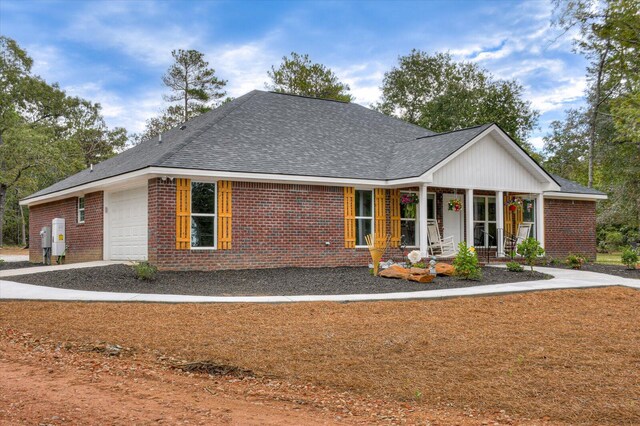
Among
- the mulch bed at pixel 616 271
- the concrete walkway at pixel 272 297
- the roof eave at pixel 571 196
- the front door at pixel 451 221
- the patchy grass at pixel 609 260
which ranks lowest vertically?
the patchy grass at pixel 609 260

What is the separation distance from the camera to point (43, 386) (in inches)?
210

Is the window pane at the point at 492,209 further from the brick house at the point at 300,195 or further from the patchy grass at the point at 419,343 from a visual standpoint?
the patchy grass at the point at 419,343

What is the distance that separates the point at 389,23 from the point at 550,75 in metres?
16.6

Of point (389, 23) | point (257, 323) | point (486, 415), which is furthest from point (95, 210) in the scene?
point (486, 415)

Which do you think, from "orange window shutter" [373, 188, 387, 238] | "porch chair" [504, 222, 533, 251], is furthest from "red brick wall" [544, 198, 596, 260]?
"orange window shutter" [373, 188, 387, 238]

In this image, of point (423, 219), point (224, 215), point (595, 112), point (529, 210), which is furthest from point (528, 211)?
point (595, 112)

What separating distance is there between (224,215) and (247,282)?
268cm

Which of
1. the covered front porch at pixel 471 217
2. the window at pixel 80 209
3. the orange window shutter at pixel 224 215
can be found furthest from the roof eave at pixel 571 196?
the window at pixel 80 209

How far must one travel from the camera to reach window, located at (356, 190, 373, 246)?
1706 cm

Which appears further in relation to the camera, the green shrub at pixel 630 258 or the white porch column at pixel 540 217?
the white porch column at pixel 540 217

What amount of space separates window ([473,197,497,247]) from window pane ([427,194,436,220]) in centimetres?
202

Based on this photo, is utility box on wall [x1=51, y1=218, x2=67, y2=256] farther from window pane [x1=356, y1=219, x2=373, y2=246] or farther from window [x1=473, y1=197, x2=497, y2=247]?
window [x1=473, y1=197, x2=497, y2=247]

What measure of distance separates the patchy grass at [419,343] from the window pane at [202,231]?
5.24 metres

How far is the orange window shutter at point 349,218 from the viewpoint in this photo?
54.7 feet
